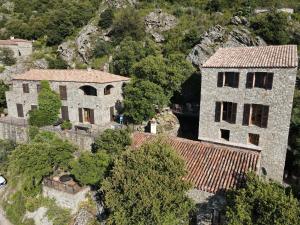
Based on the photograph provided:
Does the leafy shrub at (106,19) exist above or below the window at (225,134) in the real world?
above

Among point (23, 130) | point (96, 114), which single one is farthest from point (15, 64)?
point (96, 114)

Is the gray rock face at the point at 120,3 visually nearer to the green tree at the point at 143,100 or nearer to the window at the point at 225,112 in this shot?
the green tree at the point at 143,100

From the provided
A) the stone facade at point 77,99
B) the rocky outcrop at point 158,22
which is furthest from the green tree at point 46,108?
the rocky outcrop at point 158,22

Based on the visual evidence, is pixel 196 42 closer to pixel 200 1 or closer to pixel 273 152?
pixel 200 1

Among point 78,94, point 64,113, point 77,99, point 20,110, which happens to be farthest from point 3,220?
point 20,110

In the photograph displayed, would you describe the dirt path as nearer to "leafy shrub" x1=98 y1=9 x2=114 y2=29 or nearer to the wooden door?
the wooden door

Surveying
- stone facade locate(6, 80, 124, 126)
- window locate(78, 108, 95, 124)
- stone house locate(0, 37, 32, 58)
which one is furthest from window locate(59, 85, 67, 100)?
stone house locate(0, 37, 32, 58)
